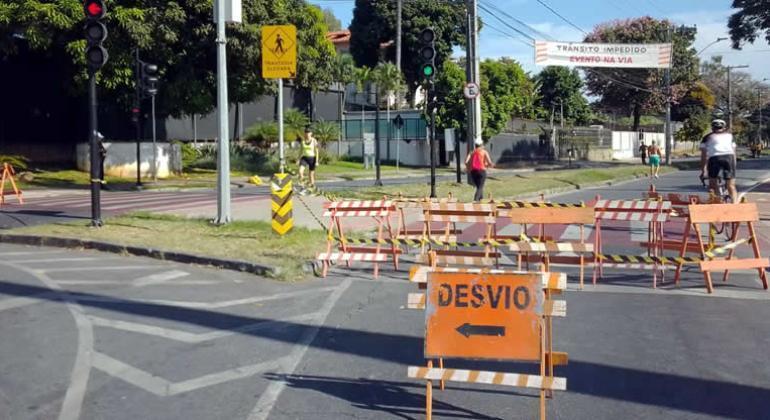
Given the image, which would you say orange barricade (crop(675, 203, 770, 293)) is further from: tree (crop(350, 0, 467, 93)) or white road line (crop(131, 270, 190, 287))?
tree (crop(350, 0, 467, 93))

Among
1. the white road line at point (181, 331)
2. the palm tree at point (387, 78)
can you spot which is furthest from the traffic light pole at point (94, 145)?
the palm tree at point (387, 78)

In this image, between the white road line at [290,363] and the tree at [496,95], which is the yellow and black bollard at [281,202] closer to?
the white road line at [290,363]

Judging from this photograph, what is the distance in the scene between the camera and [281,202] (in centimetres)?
1316

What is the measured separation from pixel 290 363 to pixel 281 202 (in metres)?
6.72

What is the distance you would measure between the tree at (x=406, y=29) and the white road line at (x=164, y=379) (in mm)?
52918

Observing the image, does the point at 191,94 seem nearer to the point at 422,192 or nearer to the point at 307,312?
the point at 422,192

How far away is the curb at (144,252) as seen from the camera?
10812 millimetres

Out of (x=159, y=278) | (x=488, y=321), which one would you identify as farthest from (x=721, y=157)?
(x=488, y=321)

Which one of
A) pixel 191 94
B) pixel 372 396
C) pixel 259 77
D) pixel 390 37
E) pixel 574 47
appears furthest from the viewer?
pixel 390 37

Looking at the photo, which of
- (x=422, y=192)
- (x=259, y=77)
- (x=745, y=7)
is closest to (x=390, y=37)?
(x=745, y=7)

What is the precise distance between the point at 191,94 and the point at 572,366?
24766mm

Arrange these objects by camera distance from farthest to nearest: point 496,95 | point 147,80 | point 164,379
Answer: point 496,95 → point 147,80 → point 164,379

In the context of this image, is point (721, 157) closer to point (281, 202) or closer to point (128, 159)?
point (281, 202)

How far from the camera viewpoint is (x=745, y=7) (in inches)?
1604
